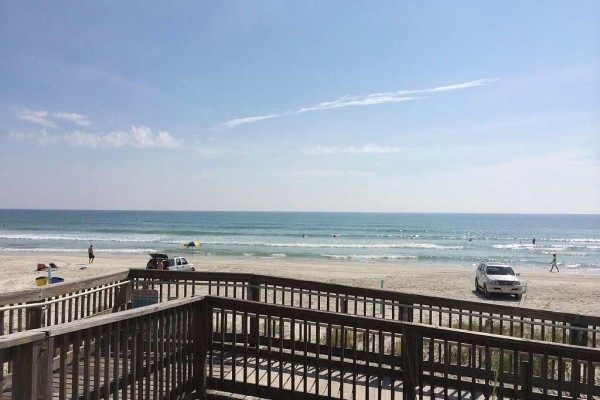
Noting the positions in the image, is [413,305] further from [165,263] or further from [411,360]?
[165,263]

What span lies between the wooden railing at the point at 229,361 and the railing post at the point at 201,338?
1 centimetres

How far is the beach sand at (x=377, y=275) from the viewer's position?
25297mm

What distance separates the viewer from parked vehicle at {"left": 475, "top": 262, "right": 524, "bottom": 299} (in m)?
24.1

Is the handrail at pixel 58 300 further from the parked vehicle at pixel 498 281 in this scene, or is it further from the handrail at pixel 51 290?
the parked vehicle at pixel 498 281

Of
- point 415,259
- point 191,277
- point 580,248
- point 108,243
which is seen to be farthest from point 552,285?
point 108,243

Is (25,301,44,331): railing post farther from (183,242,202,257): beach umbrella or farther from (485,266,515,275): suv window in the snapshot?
(183,242,202,257): beach umbrella

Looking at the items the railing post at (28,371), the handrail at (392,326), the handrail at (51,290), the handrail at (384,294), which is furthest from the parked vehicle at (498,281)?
the railing post at (28,371)

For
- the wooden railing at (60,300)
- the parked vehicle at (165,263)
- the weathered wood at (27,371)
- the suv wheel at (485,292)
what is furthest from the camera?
the suv wheel at (485,292)

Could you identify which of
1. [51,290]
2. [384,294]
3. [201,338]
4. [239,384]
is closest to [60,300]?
[51,290]

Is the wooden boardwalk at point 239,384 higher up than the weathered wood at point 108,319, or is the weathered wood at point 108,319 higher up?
the weathered wood at point 108,319

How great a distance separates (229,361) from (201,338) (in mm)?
1125

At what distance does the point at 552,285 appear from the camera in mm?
30891

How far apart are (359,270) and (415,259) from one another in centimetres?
1256

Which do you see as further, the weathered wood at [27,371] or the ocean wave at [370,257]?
the ocean wave at [370,257]
